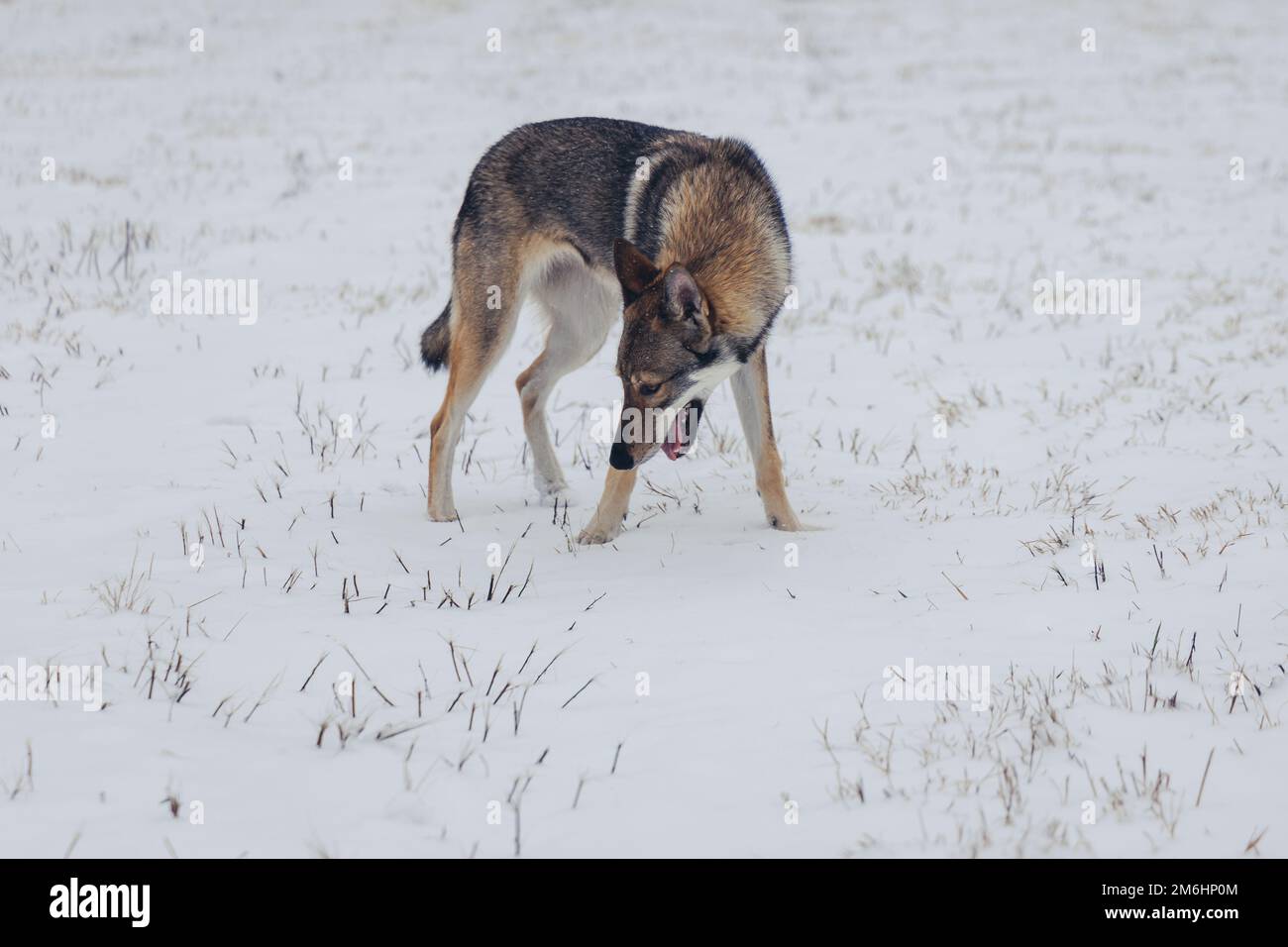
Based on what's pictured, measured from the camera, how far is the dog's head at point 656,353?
5.02m

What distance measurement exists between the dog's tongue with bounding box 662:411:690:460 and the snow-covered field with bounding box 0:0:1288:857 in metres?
0.48

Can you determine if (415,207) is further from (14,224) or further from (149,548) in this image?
(149,548)

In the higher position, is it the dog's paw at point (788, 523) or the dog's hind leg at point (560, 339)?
the dog's hind leg at point (560, 339)

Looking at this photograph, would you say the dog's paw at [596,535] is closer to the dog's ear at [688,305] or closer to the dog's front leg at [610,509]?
the dog's front leg at [610,509]

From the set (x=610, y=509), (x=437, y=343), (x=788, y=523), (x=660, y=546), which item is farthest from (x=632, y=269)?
(x=437, y=343)

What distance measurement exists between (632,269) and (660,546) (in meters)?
1.28

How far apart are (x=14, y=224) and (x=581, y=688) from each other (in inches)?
413

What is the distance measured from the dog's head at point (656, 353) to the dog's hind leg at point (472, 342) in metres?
1.05

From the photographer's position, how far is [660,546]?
542 cm

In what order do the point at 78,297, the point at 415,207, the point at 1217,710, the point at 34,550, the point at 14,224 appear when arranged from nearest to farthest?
the point at 1217,710
the point at 34,550
the point at 78,297
the point at 14,224
the point at 415,207

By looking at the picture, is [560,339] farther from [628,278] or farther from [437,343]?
[628,278]

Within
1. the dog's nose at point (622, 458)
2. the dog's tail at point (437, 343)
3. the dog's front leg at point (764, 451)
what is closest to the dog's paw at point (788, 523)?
the dog's front leg at point (764, 451)
